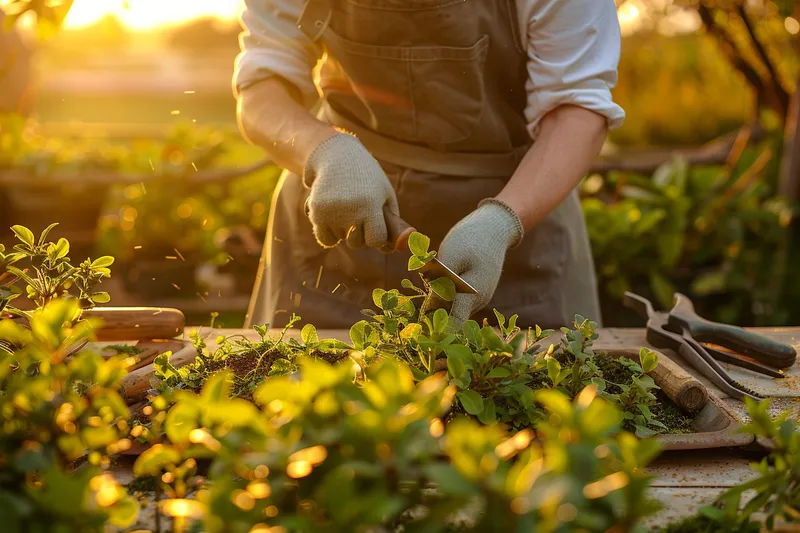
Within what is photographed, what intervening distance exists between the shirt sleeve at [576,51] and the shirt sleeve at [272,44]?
0.57 meters

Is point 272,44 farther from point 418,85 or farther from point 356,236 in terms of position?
point 356,236

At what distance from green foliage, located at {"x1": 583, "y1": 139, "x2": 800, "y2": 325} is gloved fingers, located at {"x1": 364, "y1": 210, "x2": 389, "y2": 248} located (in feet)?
7.13

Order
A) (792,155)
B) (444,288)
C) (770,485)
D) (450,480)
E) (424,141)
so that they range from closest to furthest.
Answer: (450,480) → (770,485) → (444,288) → (424,141) → (792,155)

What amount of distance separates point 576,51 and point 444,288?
0.79 metres

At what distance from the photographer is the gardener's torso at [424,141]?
6.16 ft

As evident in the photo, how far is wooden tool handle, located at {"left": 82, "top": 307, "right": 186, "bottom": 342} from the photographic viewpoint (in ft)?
4.99

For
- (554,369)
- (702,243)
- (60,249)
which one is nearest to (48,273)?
(60,249)

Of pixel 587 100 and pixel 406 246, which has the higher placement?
pixel 587 100

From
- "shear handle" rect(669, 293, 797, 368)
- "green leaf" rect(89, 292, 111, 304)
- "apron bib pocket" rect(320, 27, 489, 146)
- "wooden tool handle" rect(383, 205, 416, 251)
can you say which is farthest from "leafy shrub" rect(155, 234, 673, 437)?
"apron bib pocket" rect(320, 27, 489, 146)

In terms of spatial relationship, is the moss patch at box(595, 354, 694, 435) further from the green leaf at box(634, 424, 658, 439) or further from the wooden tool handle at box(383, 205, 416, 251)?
the wooden tool handle at box(383, 205, 416, 251)

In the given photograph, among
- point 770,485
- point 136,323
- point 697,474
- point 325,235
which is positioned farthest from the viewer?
point 325,235

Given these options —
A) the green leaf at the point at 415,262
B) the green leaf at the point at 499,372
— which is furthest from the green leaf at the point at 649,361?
the green leaf at the point at 415,262

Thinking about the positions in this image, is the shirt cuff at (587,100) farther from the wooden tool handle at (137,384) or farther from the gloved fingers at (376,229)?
the wooden tool handle at (137,384)

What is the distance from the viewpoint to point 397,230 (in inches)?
61.8
